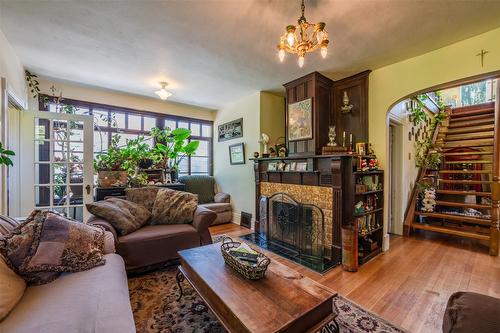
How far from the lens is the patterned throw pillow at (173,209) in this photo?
111 inches

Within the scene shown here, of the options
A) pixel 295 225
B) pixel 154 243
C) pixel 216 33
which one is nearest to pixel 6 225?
pixel 154 243

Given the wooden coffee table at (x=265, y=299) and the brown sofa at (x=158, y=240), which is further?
the brown sofa at (x=158, y=240)

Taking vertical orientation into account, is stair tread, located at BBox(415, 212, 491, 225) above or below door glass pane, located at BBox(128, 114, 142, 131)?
below

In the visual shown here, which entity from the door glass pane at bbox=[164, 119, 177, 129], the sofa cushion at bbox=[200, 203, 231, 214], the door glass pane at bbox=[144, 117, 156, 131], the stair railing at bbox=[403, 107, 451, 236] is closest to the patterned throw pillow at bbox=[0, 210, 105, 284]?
the sofa cushion at bbox=[200, 203, 231, 214]

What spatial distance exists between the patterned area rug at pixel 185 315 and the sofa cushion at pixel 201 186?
2.80 metres

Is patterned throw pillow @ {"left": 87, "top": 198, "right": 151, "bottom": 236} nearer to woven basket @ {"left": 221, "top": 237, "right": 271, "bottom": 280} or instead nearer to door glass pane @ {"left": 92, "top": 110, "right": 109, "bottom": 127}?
woven basket @ {"left": 221, "top": 237, "right": 271, "bottom": 280}

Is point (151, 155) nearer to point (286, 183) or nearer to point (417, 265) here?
point (286, 183)

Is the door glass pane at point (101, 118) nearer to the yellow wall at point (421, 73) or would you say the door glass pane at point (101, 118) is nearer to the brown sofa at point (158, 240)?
the brown sofa at point (158, 240)

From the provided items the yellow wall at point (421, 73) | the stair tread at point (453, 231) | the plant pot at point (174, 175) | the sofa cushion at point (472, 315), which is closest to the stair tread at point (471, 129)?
the stair tread at point (453, 231)

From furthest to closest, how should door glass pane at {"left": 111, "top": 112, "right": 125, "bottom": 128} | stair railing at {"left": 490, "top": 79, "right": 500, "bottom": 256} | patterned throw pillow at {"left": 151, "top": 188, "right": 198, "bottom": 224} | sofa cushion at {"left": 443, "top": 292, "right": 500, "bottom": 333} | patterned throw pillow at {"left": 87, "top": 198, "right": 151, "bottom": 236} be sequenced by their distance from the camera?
Answer: door glass pane at {"left": 111, "top": 112, "right": 125, "bottom": 128}, stair railing at {"left": 490, "top": 79, "right": 500, "bottom": 256}, patterned throw pillow at {"left": 151, "top": 188, "right": 198, "bottom": 224}, patterned throw pillow at {"left": 87, "top": 198, "right": 151, "bottom": 236}, sofa cushion at {"left": 443, "top": 292, "right": 500, "bottom": 333}

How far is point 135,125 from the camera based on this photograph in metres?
4.68

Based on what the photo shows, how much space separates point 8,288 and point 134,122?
4073 millimetres

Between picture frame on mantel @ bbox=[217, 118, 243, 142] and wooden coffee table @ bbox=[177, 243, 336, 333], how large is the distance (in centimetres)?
336

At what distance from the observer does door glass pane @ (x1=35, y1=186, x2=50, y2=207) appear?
10.1ft
